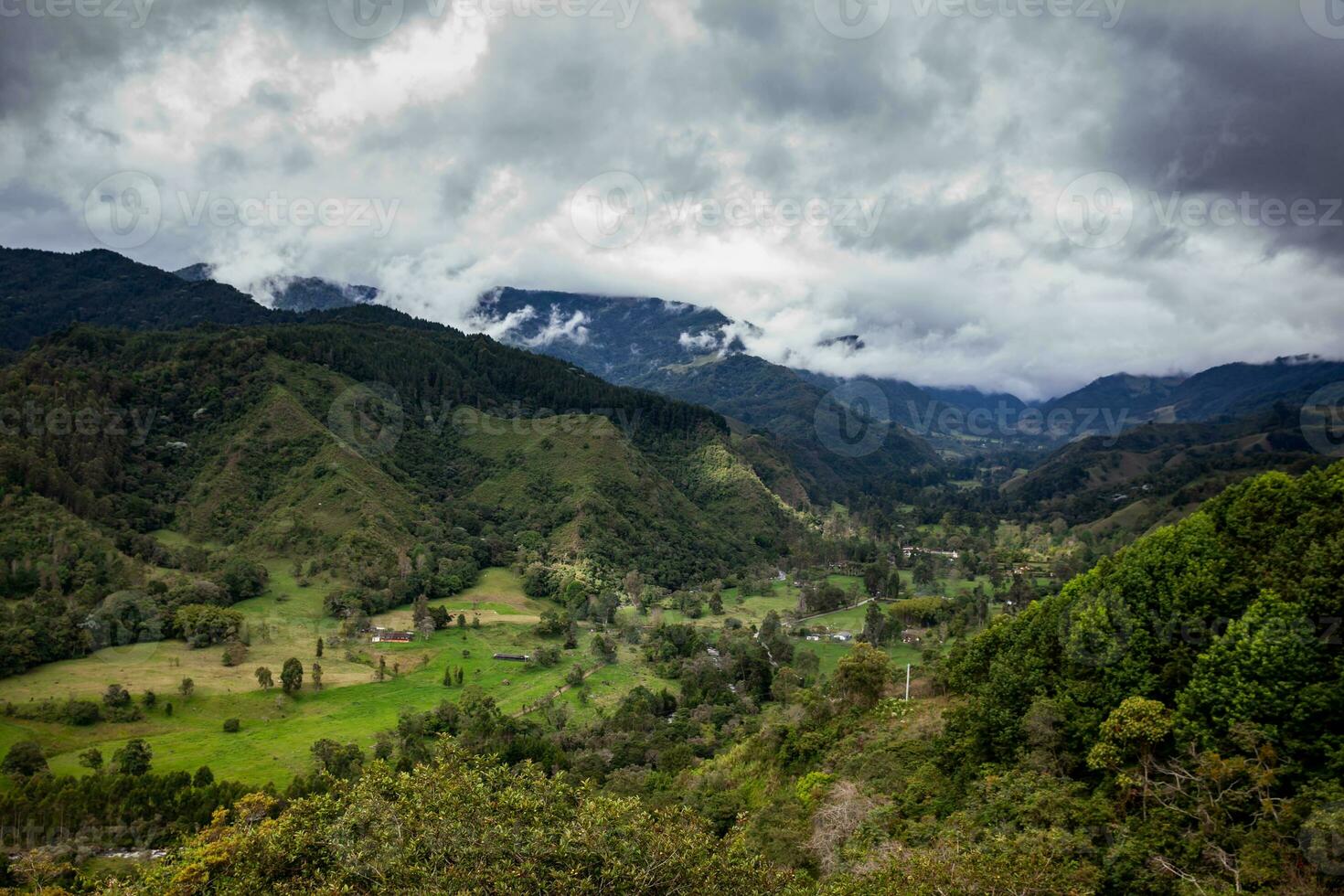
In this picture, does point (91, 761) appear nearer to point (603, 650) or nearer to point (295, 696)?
point (295, 696)

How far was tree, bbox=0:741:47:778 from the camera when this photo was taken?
1988 inches

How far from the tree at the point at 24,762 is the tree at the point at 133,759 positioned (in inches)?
173

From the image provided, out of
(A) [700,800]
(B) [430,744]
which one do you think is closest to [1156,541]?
(A) [700,800]

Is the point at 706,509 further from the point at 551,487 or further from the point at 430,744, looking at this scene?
the point at 430,744

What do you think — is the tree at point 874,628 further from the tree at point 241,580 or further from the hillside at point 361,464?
the tree at point 241,580

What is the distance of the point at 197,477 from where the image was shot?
111688mm

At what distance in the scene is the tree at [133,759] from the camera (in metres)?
52.3

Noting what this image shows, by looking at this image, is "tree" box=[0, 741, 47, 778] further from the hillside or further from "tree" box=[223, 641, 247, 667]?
"tree" box=[223, 641, 247, 667]

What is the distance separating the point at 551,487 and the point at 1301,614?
113 m

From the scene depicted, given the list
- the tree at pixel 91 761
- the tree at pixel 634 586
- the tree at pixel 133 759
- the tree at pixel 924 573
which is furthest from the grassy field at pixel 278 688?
the tree at pixel 924 573

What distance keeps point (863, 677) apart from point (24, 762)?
6096 cm

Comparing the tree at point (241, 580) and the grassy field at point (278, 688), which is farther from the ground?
the tree at point (241, 580)

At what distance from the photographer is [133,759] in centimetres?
5269

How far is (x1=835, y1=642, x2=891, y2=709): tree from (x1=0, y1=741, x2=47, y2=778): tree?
5848cm
